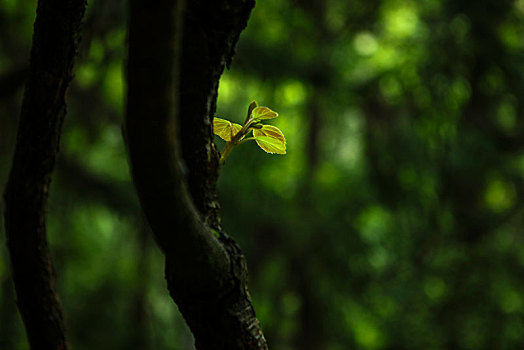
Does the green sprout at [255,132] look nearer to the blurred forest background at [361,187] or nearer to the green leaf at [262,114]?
the green leaf at [262,114]

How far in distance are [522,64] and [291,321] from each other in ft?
8.13

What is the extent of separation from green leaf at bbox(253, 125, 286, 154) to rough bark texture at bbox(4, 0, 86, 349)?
0.67 ft

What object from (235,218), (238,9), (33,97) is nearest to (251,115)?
(238,9)

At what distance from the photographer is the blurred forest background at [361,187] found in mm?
3561

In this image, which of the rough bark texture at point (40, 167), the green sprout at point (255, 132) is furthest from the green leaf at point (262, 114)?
the rough bark texture at point (40, 167)

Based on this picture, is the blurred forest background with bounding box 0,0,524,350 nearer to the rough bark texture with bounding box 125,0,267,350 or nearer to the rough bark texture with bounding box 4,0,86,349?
the rough bark texture with bounding box 4,0,86,349

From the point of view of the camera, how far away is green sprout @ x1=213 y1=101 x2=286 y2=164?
592 mm

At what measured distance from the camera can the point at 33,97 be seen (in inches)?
23.1

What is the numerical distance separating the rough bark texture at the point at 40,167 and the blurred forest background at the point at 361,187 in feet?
8.65

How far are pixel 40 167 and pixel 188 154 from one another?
20 cm

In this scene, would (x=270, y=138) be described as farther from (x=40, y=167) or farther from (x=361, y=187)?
(x=361, y=187)

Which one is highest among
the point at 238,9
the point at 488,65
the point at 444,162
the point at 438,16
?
the point at 438,16

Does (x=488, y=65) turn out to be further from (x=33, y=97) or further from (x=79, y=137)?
(x=33, y=97)

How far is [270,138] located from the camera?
2.03 feet
